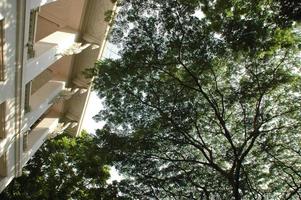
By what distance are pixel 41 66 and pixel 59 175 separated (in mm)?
9206

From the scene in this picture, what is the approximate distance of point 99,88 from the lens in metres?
12.4

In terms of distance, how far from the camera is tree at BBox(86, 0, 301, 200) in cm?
1011

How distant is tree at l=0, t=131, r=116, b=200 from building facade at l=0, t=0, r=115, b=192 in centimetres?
134

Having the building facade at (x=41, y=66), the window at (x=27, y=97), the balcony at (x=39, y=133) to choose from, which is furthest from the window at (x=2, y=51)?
the balcony at (x=39, y=133)

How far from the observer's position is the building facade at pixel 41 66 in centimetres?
897

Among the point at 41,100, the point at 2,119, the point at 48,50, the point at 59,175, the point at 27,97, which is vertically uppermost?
the point at 48,50

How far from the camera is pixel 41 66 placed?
37.8 ft

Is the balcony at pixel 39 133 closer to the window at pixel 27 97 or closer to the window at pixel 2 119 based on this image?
the window at pixel 27 97

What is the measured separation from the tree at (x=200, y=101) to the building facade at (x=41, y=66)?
6.82 feet

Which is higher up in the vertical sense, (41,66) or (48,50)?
(48,50)

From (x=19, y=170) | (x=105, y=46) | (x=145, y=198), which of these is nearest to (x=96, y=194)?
(x=145, y=198)

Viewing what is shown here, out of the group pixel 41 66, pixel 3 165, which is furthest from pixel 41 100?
pixel 3 165

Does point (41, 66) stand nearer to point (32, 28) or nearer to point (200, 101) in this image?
point (32, 28)

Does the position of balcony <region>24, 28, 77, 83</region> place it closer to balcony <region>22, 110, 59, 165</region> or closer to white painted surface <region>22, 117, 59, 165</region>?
balcony <region>22, 110, 59, 165</region>
